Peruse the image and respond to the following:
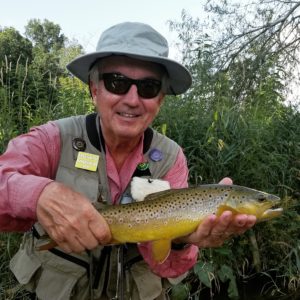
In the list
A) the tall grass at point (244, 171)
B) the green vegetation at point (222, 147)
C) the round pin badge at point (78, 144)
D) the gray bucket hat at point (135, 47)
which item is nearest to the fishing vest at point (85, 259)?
the round pin badge at point (78, 144)

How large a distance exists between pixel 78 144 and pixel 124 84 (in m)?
0.37

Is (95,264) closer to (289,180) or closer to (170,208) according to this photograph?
(170,208)

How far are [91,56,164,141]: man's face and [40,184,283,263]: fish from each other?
359 mm

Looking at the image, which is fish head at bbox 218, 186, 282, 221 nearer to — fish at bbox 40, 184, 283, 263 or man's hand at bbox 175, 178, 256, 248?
fish at bbox 40, 184, 283, 263

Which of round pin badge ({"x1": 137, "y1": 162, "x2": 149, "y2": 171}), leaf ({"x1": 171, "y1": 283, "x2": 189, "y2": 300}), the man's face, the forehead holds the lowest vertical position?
leaf ({"x1": 171, "y1": 283, "x2": 189, "y2": 300})

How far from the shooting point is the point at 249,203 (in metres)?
2.03

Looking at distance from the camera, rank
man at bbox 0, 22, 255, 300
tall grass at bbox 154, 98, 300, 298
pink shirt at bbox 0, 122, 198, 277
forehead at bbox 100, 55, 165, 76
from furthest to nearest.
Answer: tall grass at bbox 154, 98, 300, 298, forehead at bbox 100, 55, 165, 76, man at bbox 0, 22, 255, 300, pink shirt at bbox 0, 122, 198, 277

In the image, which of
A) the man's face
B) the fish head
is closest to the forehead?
the man's face

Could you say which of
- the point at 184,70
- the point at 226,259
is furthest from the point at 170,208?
the point at 226,259

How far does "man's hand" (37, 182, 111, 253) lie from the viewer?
148 centimetres

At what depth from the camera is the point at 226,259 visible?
13.5 ft

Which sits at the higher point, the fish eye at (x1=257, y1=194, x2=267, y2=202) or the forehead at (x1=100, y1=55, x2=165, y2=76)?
the forehead at (x1=100, y1=55, x2=165, y2=76)

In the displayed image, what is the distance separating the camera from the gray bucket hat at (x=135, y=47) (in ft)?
6.36

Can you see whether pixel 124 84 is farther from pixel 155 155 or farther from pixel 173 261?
pixel 173 261
